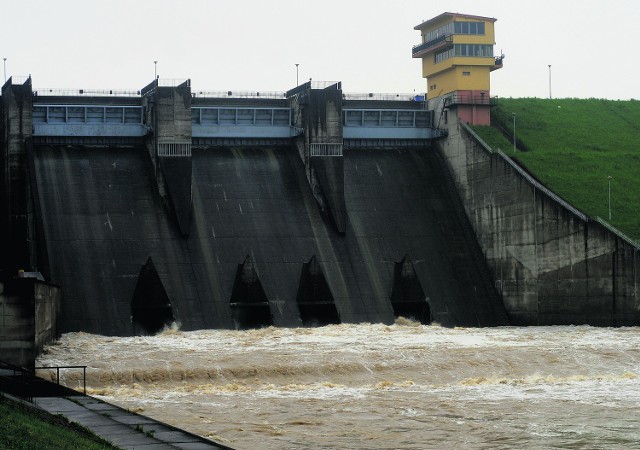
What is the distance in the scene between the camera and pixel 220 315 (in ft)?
179

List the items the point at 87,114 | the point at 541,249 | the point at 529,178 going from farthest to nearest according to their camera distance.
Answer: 1. the point at 87,114
2. the point at 529,178
3. the point at 541,249

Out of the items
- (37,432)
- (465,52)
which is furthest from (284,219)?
(37,432)

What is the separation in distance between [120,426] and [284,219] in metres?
35.9

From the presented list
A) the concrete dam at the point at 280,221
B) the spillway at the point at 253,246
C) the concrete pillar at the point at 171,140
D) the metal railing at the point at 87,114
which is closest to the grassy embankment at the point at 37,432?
the concrete dam at the point at 280,221

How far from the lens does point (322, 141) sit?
210 ft

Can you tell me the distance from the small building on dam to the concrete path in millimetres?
20142

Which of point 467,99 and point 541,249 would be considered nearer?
point 541,249

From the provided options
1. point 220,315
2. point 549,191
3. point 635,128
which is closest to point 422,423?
point 220,315

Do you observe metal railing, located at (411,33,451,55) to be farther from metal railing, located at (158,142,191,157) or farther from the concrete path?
the concrete path

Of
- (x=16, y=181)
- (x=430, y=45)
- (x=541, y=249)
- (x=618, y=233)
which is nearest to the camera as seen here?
(x=618, y=233)

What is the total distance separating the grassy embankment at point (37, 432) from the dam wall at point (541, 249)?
3449 centimetres

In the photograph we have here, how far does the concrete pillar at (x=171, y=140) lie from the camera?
197ft

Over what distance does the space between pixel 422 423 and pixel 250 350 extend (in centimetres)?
1433

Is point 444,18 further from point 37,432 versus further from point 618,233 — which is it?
point 37,432
